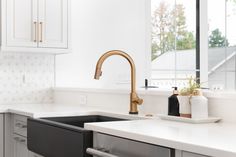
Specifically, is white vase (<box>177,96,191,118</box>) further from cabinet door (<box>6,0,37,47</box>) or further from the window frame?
the window frame

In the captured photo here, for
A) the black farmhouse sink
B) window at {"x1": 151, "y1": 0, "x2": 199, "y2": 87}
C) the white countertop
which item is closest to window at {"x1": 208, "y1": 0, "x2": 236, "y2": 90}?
window at {"x1": 151, "y1": 0, "x2": 199, "y2": 87}

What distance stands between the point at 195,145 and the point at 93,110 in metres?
1.58

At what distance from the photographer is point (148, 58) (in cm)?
450

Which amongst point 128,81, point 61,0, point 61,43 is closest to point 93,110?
point 61,43

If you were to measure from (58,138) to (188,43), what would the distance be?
9.93ft

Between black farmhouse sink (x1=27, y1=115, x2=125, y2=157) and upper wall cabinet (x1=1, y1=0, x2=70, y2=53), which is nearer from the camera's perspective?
black farmhouse sink (x1=27, y1=115, x2=125, y2=157)

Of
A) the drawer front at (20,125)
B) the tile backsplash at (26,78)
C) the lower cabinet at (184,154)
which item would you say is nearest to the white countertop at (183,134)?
the lower cabinet at (184,154)

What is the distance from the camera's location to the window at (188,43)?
182 inches

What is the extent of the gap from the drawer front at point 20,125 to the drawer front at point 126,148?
1.18m

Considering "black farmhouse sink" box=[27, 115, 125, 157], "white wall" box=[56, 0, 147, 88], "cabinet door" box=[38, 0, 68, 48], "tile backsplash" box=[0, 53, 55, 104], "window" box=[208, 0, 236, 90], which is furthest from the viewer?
"window" box=[208, 0, 236, 90]

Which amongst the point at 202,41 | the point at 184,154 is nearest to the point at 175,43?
the point at 202,41

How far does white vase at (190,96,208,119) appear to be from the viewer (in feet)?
6.39

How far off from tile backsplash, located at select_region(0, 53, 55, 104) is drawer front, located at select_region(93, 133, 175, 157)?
1.94 metres

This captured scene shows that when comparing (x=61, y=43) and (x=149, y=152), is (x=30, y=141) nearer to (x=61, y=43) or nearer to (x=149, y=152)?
(x=149, y=152)
